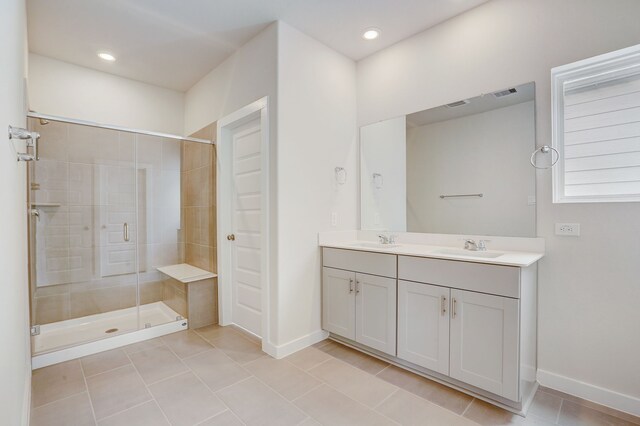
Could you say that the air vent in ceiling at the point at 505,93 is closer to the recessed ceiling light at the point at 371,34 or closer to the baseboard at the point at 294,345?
the recessed ceiling light at the point at 371,34

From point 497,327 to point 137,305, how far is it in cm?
320

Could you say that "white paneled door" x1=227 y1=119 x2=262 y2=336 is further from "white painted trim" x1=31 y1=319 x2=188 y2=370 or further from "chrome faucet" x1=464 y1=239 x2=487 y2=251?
"chrome faucet" x1=464 y1=239 x2=487 y2=251

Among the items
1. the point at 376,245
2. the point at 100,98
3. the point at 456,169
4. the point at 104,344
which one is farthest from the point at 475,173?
Result: the point at 100,98

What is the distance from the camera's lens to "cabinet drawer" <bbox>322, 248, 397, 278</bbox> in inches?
93.5

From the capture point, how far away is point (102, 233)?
306 cm

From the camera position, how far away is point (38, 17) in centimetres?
255

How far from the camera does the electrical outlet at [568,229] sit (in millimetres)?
1975

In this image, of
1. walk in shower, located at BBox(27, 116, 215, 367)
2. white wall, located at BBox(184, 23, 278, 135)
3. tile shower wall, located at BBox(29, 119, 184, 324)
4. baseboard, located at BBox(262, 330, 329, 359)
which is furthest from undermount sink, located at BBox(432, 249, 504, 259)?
tile shower wall, located at BBox(29, 119, 184, 324)

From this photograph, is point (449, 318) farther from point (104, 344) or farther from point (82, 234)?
point (82, 234)

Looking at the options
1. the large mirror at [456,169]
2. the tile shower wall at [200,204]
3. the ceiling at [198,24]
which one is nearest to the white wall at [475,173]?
the large mirror at [456,169]

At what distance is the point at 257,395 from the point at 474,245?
74.3 inches

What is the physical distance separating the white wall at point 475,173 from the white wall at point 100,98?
3136 mm

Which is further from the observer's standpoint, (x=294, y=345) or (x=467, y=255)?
(x=294, y=345)

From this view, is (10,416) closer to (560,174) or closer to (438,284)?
(438,284)
